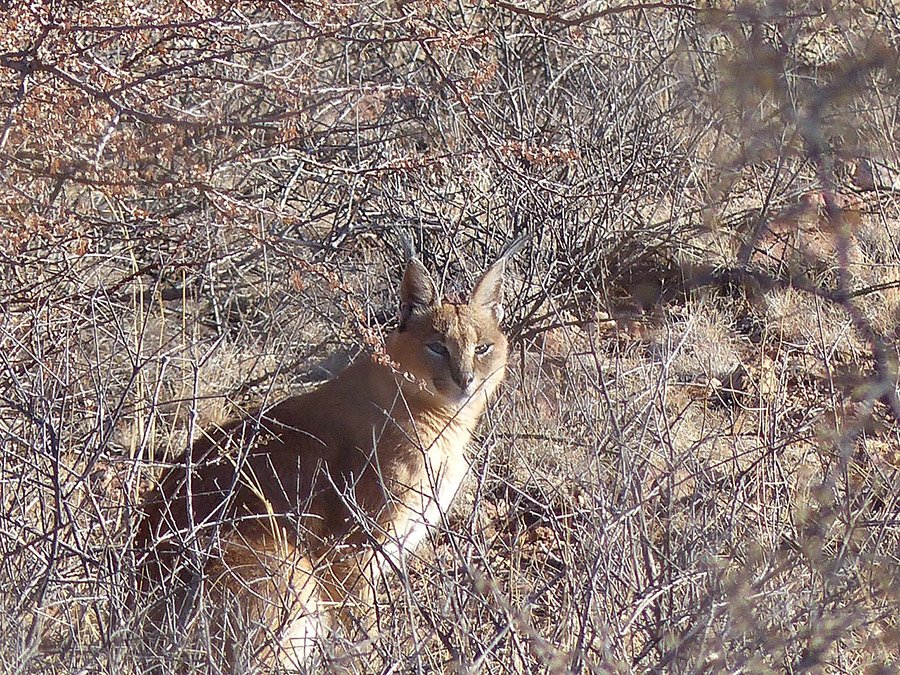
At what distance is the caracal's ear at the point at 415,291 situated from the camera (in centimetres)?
571

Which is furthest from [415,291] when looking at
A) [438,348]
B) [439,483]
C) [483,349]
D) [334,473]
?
[439,483]

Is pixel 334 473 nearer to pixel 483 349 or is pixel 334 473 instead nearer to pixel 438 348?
pixel 438 348

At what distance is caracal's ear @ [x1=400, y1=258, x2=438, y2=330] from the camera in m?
5.71

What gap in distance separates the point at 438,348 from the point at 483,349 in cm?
23

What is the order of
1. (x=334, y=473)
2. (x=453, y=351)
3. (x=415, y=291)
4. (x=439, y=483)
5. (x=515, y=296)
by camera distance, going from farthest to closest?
(x=515, y=296) → (x=415, y=291) → (x=453, y=351) → (x=334, y=473) → (x=439, y=483)

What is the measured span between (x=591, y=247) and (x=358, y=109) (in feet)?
4.91

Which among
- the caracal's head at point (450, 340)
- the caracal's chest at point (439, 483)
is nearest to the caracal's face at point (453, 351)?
the caracal's head at point (450, 340)

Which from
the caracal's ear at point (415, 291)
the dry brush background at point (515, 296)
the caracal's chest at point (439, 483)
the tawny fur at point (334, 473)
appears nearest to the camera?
the dry brush background at point (515, 296)

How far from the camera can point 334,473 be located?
5.11 meters

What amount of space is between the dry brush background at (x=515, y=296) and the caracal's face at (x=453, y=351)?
242 millimetres

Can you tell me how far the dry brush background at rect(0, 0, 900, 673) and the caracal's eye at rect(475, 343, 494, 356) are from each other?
0.29 metres

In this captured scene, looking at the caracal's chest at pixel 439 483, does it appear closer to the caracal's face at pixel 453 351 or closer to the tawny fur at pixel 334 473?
the tawny fur at pixel 334 473

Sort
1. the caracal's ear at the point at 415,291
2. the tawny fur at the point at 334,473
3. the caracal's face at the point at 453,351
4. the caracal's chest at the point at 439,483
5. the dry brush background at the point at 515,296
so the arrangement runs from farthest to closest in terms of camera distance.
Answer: the caracal's ear at the point at 415,291 → the caracal's face at the point at 453,351 → the caracal's chest at the point at 439,483 → the tawny fur at the point at 334,473 → the dry brush background at the point at 515,296

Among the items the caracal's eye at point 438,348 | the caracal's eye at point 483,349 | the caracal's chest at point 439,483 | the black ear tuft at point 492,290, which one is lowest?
the caracal's chest at point 439,483
